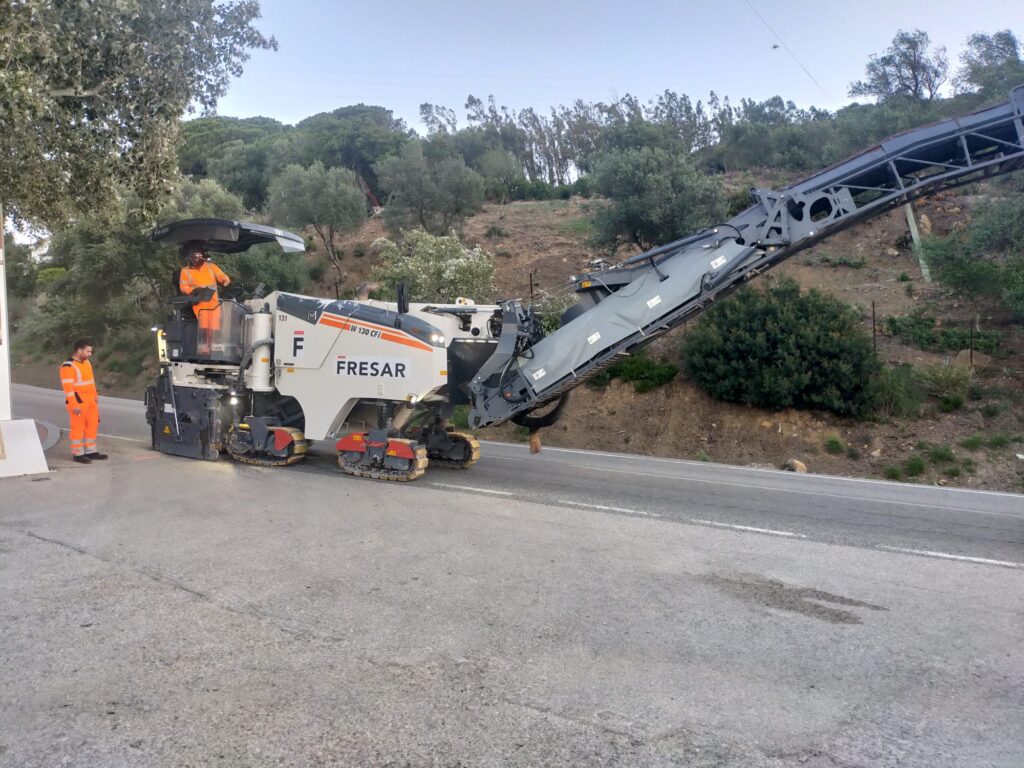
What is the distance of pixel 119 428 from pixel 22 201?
5.40 meters

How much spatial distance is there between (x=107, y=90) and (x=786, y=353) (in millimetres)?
12761

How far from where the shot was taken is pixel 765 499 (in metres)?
9.37

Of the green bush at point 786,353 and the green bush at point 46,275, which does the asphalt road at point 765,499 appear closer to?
the green bush at point 786,353

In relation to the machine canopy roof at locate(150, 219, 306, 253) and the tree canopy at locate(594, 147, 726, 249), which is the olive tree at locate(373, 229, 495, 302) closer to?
the tree canopy at locate(594, 147, 726, 249)

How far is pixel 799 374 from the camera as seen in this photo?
53.0 ft

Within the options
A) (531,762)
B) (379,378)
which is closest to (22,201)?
(379,378)

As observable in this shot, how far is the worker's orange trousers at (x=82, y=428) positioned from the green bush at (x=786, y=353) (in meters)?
11.8

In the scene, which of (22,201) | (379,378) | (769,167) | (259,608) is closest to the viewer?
(259,608)

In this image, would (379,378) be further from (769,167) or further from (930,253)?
(769,167)

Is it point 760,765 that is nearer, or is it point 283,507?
point 760,765

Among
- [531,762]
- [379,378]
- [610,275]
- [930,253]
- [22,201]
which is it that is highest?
[930,253]

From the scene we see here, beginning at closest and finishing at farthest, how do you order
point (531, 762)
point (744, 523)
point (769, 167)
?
1. point (531, 762)
2. point (744, 523)
3. point (769, 167)

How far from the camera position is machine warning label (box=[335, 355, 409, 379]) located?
948cm

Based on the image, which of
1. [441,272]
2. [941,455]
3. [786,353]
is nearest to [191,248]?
[441,272]
